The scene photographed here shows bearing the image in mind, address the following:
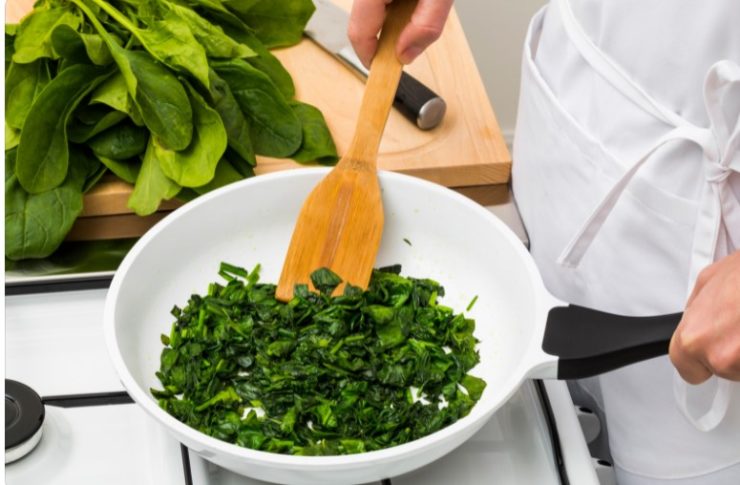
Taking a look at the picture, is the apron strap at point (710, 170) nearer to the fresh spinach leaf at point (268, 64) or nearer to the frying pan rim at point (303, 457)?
the frying pan rim at point (303, 457)

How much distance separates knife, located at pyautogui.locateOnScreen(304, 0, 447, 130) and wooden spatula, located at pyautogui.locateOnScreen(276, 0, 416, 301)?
0.19 meters

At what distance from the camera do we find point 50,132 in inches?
37.4

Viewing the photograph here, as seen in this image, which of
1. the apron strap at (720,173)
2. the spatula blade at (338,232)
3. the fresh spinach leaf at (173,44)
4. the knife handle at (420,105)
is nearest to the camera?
the apron strap at (720,173)

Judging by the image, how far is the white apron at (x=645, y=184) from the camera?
2.56 feet

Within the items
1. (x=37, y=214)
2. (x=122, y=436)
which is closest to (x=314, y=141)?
(x=37, y=214)

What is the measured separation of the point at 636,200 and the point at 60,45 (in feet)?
1.80

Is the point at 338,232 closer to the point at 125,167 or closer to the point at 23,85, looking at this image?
the point at 125,167

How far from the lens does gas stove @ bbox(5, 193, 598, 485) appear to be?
2.43 feet

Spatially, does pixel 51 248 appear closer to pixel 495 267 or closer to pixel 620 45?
pixel 495 267

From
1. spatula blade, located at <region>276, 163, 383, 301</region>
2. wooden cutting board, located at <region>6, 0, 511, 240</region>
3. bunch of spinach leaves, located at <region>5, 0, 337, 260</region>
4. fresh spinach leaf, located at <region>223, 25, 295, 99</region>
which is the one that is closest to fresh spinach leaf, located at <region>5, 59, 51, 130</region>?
bunch of spinach leaves, located at <region>5, 0, 337, 260</region>

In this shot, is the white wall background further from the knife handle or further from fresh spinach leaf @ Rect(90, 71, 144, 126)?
fresh spinach leaf @ Rect(90, 71, 144, 126)

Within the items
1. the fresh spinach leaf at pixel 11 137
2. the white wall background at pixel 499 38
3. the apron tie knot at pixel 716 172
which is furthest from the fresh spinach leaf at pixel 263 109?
the white wall background at pixel 499 38

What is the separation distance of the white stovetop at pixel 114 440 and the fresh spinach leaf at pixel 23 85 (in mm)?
238

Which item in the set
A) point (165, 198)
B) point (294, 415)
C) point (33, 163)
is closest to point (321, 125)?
point (165, 198)
